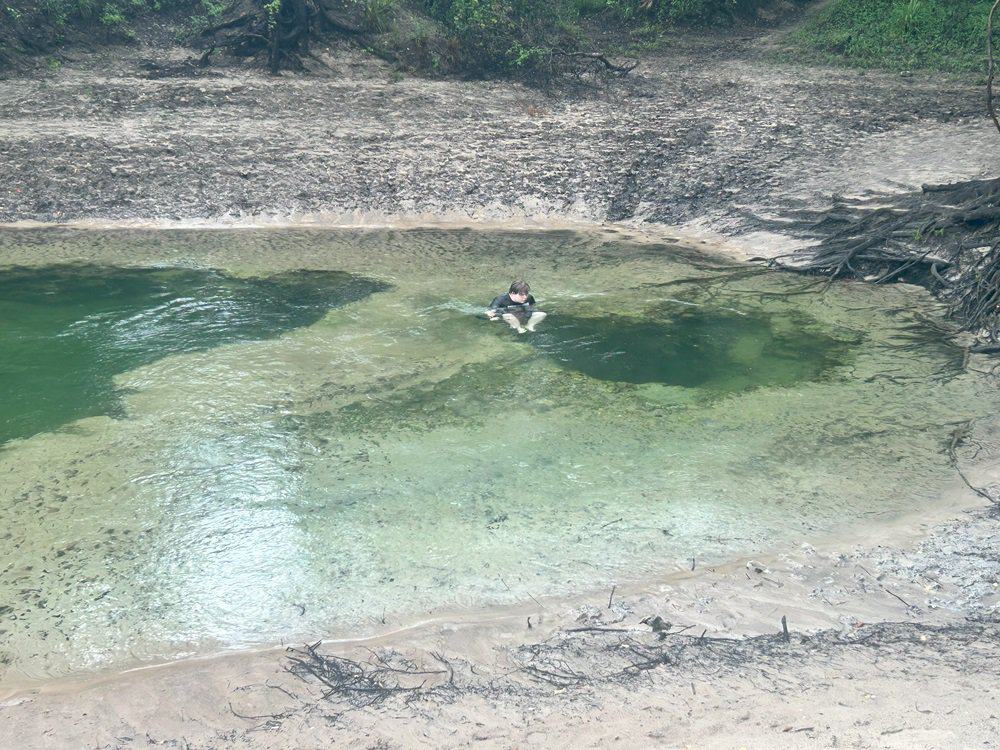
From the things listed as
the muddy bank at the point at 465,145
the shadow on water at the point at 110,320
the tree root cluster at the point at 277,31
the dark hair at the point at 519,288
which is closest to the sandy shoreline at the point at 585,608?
the shadow on water at the point at 110,320

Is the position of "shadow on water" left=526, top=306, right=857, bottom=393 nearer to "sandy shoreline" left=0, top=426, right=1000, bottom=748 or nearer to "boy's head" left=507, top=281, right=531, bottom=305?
"boy's head" left=507, top=281, right=531, bottom=305

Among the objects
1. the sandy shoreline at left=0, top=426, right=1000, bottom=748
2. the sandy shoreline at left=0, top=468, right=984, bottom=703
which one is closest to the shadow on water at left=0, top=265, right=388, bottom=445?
the sandy shoreline at left=0, top=468, right=984, bottom=703

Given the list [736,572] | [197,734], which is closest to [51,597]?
[197,734]

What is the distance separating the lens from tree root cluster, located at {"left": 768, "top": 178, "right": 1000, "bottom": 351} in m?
10.1

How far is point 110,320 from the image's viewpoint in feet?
34.8

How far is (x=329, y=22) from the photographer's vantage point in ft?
59.2

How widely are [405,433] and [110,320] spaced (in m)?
4.71

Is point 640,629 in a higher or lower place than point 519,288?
lower

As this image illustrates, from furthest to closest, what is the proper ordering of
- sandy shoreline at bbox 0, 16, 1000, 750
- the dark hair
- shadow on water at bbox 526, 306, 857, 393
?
1. the dark hair
2. shadow on water at bbox 526, 306, 857, 393
3. sandy shoreline at bbox 0, 16, 1000, 750

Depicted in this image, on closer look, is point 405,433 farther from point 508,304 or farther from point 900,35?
point 900,35

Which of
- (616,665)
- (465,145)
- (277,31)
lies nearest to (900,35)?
(465,145)

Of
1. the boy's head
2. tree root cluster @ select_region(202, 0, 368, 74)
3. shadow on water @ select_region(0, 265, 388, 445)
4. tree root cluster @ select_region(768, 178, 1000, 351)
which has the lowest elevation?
shadow on water @ select_region(0, 265, 388, 445)

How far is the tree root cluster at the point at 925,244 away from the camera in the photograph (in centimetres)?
1010

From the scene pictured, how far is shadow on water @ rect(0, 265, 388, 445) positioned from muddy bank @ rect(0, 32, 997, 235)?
267 centimetres
